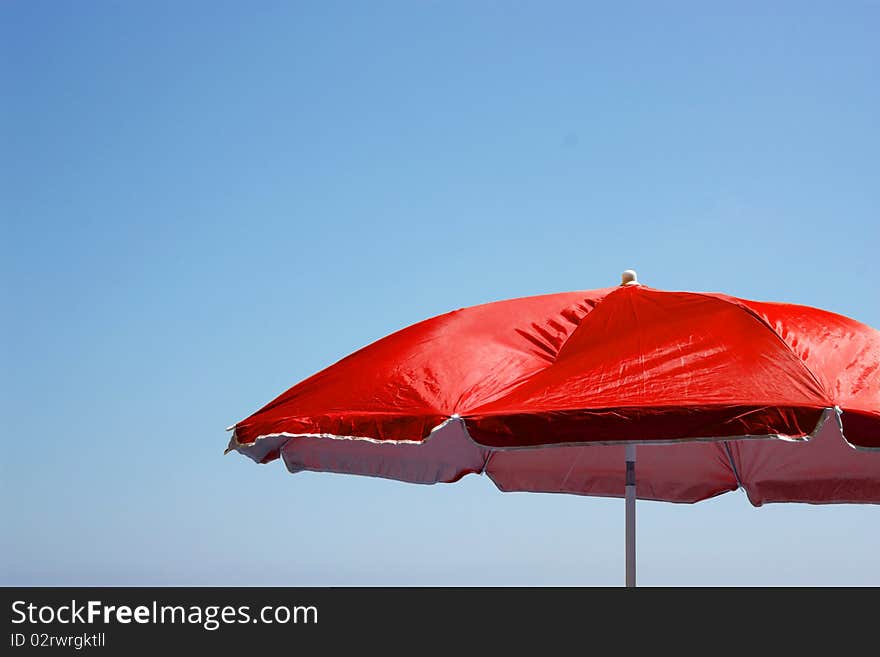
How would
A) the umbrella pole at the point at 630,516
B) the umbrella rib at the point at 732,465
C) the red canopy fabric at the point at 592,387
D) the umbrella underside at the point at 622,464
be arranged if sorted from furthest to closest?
1. the umbrella rib at the point at 732,465
2. the umbrella underside at the point at 622,464
3. the umbrella pole at the point at 630,516
4. the red canopy fabric at the point at 592,387

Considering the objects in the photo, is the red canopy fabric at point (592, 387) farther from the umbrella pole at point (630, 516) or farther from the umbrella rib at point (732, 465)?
the umbrella pole at point (630, 516)

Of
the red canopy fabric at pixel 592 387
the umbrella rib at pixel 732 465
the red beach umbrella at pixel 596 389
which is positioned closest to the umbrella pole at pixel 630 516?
the red beach umbrella at pixel 596 389

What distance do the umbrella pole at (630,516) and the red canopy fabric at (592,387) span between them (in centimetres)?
99

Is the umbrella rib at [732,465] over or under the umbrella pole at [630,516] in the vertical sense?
over

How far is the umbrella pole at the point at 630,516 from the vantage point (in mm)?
6573

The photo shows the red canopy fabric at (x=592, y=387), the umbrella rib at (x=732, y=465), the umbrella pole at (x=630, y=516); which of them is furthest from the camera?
the umbrella rib at (x=732, y=465)

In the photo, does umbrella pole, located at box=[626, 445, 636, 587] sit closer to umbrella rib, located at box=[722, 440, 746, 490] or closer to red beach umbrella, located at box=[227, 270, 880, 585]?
red beach umbrella, located at box=[227, 270, 880, 585]

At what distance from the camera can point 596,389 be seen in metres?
5.10

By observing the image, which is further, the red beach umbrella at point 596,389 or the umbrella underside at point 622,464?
the umbrella underside at point 622,464
